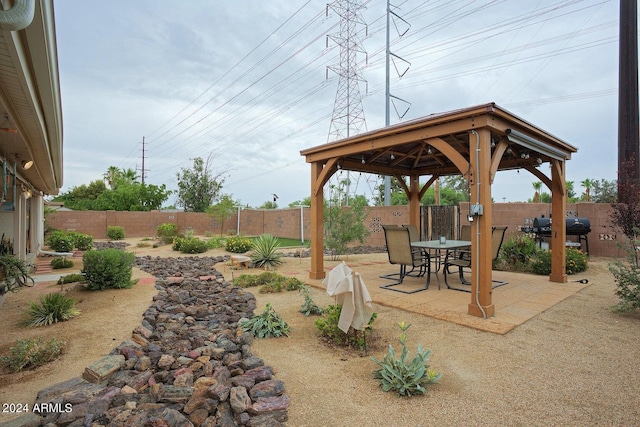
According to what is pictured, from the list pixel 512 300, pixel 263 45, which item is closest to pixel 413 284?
pixel 512 300

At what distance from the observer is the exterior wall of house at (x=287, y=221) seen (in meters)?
8.97

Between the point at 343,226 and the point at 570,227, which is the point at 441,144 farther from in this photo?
the point at 570,227

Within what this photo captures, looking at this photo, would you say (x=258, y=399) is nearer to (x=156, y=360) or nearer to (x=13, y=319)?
(x=156, y=360)

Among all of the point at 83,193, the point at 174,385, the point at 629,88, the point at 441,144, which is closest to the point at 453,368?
the point at 174,385

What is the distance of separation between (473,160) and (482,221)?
0.75 meters

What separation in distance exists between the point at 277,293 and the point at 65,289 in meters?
3.55

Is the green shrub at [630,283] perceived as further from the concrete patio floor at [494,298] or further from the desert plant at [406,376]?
the desert plant at [406,376]

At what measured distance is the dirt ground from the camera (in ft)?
7.04

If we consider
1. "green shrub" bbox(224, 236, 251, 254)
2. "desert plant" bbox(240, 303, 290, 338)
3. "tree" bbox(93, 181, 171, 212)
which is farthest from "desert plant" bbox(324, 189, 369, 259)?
"tree" bbox(93, 181, 171, 212)

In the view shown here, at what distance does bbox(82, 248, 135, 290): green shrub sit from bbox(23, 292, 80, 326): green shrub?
1.11 metres

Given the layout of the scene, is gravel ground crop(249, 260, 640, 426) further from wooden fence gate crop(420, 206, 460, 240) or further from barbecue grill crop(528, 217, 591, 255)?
barbecue grill crop(528, 217, 591, 255)

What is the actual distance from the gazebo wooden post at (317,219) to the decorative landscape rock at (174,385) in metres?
2.50

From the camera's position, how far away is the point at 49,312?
4.01m

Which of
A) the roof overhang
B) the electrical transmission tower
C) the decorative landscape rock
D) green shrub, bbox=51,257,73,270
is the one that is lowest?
the decorative landscape rock
